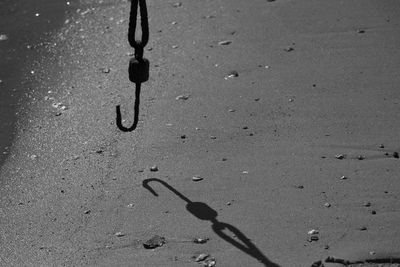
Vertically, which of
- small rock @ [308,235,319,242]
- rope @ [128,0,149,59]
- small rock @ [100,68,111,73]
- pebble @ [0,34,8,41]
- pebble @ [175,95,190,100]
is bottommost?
pebble @ [0,34,8,41]

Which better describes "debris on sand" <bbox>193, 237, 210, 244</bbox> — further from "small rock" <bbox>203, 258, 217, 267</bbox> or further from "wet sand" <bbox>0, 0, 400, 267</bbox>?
"small rock" <bbox>203, 258, 217, 267</bbox>

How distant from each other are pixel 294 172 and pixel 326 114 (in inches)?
24.1

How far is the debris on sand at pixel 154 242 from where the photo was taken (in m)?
3.75

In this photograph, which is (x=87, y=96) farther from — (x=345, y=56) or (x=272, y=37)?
(x=345, y=56)

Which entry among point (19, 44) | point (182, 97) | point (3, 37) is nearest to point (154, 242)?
point (182, 97)

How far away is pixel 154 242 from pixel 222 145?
881 mm

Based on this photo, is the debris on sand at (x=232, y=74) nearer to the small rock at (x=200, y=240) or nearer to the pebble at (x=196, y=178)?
the pebble at (x=196, y=178)

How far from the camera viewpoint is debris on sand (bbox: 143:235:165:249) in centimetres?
375

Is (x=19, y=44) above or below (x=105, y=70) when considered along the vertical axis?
below

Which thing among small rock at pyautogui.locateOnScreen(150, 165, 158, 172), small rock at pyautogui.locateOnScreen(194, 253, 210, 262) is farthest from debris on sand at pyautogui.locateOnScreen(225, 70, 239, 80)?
small rock at pyautogui.locateOnScreen(194, 253, 210, 262)

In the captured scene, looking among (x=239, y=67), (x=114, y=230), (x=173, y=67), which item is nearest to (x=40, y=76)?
(x=173, y=67)

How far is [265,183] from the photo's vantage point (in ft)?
13.5

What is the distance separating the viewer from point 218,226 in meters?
3.82

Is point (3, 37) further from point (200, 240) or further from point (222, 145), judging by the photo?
point (200, 240)
